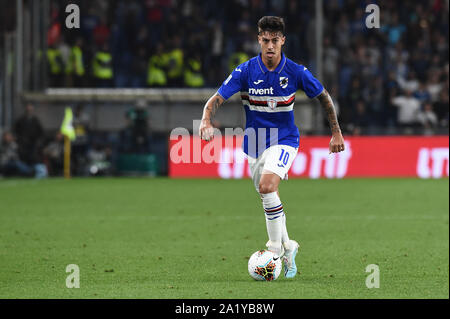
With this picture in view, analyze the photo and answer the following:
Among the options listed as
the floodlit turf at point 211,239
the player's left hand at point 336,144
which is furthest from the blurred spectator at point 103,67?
the player's left hand at point 336,144

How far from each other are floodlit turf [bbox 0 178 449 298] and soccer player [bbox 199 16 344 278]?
1.62 ft

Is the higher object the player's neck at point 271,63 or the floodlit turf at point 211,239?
the player's neck at point 271,63

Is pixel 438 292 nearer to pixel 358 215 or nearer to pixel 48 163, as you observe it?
pixel 358 215

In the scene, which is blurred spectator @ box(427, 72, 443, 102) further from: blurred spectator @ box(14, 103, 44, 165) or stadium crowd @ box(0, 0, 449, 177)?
blurred spectator @ box(14, 103, 44, 165)

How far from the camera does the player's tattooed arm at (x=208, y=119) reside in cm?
711

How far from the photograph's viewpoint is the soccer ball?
285 inches

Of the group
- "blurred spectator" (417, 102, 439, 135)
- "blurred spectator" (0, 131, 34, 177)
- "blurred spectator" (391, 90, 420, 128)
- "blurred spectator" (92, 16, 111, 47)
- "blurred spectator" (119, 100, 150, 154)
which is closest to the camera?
"blurred spectator" (417, 102, 439, 135)

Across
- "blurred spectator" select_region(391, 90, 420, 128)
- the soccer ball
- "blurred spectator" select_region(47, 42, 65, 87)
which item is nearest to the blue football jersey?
the soccer ball

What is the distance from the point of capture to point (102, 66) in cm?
2381

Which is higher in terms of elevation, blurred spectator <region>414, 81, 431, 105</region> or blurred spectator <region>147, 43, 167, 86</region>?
blurred spectator <region>147, 43, 167, 86</region>

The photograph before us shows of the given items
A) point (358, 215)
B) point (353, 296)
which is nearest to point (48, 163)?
point (358, 215)

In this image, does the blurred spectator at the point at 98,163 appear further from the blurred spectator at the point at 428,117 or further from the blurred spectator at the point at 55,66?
the blurred spectator at the point at 428,117

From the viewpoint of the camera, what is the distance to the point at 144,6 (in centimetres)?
2536
